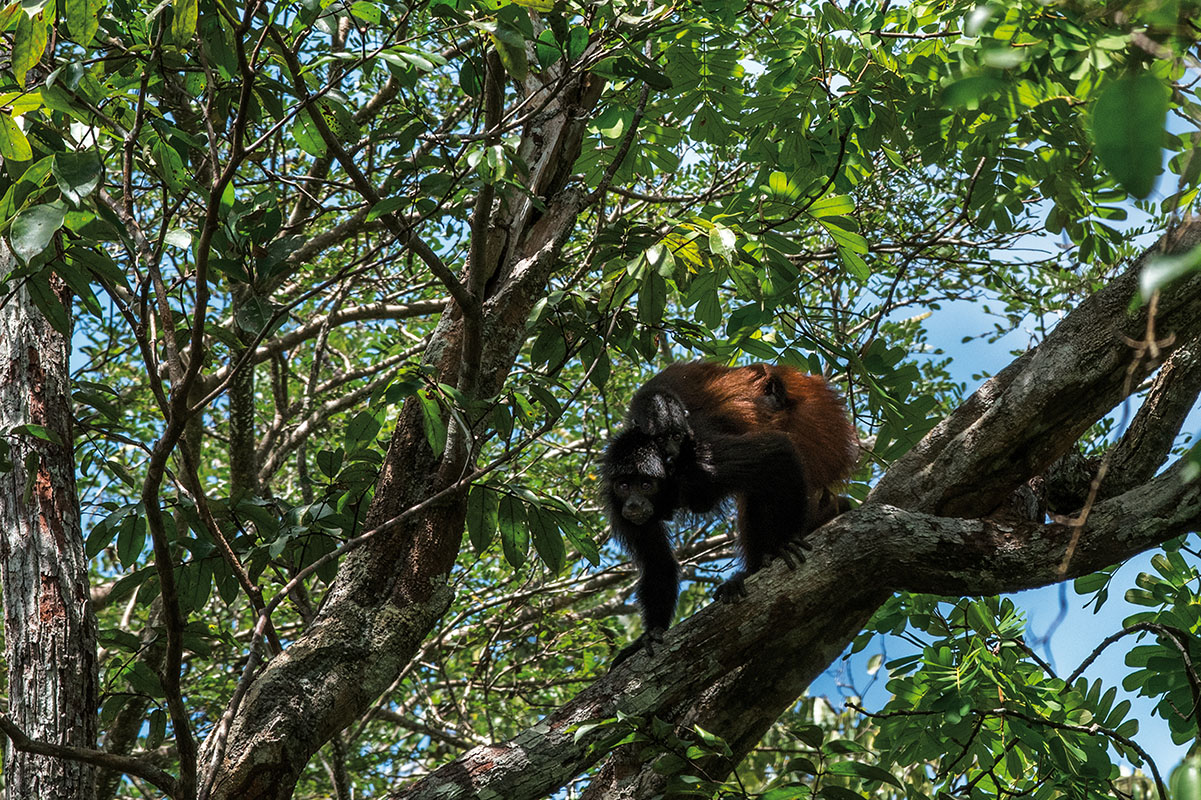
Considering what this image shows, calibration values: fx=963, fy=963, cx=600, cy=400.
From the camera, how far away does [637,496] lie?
4.97 metres

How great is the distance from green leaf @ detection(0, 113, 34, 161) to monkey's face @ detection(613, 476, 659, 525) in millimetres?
3139

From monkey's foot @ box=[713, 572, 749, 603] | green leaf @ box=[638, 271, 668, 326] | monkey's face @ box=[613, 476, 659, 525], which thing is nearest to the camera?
green leaf @ box=[638, 271, 668, 326]

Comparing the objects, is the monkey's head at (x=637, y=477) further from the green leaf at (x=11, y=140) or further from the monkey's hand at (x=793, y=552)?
the green leaf at (x=11, y=140)

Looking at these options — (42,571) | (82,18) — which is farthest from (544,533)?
(82,18)

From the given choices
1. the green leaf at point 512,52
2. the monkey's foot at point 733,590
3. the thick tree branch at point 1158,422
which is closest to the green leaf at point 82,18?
the green leaf at point 512,52

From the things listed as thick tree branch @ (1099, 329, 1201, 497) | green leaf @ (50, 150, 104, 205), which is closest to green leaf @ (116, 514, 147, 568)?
green leaf @ (50, 150, 104, 205)

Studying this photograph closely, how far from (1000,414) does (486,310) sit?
219 centimetres

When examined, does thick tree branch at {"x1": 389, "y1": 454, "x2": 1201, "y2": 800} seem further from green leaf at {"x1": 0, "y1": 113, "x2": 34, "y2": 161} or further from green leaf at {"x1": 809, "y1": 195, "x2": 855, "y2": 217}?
green leaf at {"x1": 0, "y1": 113, "x2": 34, "y2": 161}

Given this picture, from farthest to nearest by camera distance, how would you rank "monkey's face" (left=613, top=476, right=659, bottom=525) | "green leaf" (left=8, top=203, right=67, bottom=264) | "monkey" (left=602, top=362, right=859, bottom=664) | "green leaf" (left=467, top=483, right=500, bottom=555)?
"monkey's face" (left=613, top=476, right=659, bottom=525) → "monkey" (left=602, top=362, right=859, bottom=664) → "green leaf" (left=467, top=483, right=500, bottom=555) → "green leaf" (left=8, top=203, right=67, bottom=264)

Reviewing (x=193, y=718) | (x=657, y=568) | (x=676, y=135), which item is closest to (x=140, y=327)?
(x=676, y=135)

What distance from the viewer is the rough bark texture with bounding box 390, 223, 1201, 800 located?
3.49m

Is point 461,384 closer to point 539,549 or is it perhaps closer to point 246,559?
point 539,549

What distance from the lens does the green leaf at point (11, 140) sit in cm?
262

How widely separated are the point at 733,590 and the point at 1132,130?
2.95m
